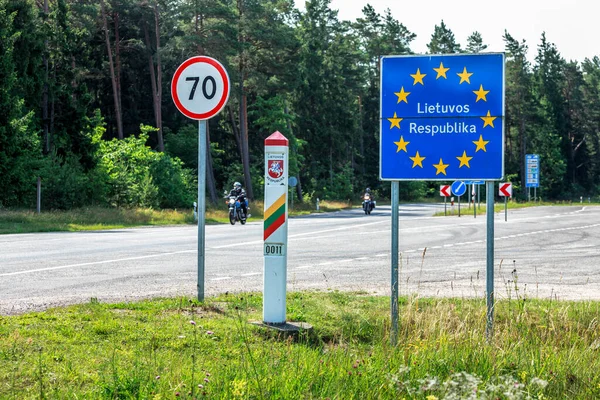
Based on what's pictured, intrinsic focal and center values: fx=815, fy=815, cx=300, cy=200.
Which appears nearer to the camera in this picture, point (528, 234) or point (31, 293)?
point (31, 293)

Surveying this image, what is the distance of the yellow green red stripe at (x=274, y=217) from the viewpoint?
743 centimetres

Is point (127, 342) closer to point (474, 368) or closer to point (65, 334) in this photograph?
point (65, 334)

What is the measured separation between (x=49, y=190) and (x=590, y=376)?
119ft

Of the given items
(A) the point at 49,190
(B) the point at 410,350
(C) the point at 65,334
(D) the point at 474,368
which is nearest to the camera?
(D) the point at 474,368

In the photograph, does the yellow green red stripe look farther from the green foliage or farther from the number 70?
the green foliage

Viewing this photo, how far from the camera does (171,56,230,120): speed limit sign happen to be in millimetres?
8898

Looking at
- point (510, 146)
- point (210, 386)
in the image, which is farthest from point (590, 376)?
point (510, 146)

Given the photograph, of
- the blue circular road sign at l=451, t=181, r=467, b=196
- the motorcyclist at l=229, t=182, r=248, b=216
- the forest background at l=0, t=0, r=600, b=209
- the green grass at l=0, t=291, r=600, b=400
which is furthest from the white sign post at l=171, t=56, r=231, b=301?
the blue circular road sign at l=451, t=181, r=467, b=196

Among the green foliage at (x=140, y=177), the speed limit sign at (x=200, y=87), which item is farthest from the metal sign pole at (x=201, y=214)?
the green foliage at (x=140, y=177)

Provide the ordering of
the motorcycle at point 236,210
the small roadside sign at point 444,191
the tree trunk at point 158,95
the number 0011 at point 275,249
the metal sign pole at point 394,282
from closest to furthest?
the metal sign pole at point 394,282
the number 0011 at point 275,249
the motorcycle at point 236,210
the small roadside sign at point 444,191
the tree trunk at point 158,95

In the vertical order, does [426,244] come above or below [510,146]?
below

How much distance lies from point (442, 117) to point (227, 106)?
66.4 meters

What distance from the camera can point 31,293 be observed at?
33.6 ft

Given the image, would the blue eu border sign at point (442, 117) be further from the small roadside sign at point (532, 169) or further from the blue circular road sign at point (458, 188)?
the small roadside sign at point (532, 169)
